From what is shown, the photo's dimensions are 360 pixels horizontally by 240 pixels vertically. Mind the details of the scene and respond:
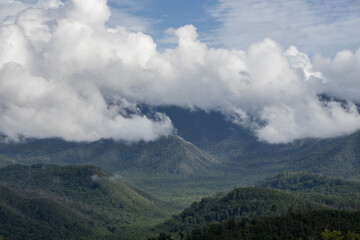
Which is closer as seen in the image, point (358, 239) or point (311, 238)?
point (358, 239)

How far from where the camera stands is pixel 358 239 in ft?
505

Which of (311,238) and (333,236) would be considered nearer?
(333,236)

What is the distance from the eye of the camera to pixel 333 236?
5984 inches

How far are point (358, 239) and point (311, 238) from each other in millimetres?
45835

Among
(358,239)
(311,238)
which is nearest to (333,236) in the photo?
(358,239)

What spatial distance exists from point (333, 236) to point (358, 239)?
Result: 33.2 ft

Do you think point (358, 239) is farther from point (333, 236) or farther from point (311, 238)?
point (311, 238)

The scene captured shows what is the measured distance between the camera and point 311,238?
198 meters

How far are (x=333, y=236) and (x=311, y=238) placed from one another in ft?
159
